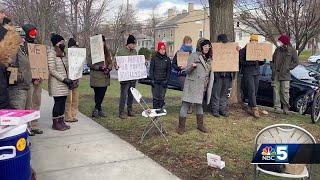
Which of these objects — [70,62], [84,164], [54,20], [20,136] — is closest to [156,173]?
[84,164]

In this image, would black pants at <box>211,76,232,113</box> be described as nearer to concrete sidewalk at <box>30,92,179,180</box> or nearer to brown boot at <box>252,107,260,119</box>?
brown boot at <box>252,107,260,119</box>

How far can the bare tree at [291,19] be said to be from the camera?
58.0 feet

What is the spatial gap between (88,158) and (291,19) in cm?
1485

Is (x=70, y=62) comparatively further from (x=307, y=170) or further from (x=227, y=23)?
(x=307, y=170)

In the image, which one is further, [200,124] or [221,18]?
[221,18]

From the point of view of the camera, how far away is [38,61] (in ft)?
23.4

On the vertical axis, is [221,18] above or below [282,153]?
above

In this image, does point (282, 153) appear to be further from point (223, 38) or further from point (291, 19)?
point (291, 19)

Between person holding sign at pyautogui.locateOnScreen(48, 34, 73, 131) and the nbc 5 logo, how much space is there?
4.93m

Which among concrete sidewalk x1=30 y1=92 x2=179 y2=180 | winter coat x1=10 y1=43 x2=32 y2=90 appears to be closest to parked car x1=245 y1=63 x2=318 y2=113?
concrete sidewalk x1=30 y1=92 x2=179 y2=180

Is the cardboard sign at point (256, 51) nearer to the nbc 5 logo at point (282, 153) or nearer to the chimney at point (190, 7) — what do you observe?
the nbc 5 logo at point (282, 153)

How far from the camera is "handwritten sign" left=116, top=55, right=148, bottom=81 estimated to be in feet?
29.0

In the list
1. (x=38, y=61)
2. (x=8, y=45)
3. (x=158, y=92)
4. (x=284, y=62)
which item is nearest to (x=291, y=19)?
(x=284, y=62)

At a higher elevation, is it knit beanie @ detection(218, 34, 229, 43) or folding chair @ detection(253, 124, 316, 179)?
knit beanie @ detection(218, 34, 229, 43)
